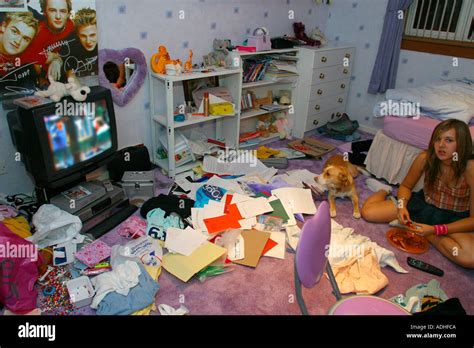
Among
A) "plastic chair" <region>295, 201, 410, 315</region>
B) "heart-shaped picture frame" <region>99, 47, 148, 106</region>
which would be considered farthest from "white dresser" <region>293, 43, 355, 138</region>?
"plastic chair" <region>295, 201, 410, 315</region>

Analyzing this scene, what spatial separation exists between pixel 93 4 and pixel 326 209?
2.18 m

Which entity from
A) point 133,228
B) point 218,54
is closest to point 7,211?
point 133,228

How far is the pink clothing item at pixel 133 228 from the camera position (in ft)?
7.55

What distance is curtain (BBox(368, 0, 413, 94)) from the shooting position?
3.72 metres

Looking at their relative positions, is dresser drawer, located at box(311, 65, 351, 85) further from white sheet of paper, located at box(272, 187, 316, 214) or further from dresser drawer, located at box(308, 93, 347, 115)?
white sheet of paper, located at box(272, 187, 316, 214)

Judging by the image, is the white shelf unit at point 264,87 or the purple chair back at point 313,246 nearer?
the purple chair back at point 313,246

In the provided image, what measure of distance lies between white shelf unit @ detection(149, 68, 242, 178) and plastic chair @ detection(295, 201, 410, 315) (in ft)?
6.13

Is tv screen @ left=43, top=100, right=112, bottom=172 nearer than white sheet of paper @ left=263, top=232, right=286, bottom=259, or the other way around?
tv screen @ left=43, top=100, right=112, bottom=172

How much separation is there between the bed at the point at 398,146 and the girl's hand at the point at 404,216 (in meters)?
0.50

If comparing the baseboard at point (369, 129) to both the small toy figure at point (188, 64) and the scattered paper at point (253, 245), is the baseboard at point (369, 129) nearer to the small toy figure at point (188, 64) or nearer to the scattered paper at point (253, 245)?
the small toy figure at point (188, 64)

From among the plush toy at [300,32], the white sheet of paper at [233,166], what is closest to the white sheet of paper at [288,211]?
the white sheet of paper at [233,166]

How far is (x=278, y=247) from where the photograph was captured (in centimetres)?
229

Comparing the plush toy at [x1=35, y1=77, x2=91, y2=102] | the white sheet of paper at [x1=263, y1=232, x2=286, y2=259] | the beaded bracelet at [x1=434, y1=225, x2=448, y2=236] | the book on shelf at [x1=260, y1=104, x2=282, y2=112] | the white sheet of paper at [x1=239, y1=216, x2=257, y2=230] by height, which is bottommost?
the white sheet of paper at [x1=263, y1=232, x2=286, y2=259]

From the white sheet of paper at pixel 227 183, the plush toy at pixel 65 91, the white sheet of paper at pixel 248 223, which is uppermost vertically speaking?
the plush toy at pixel 65 91
